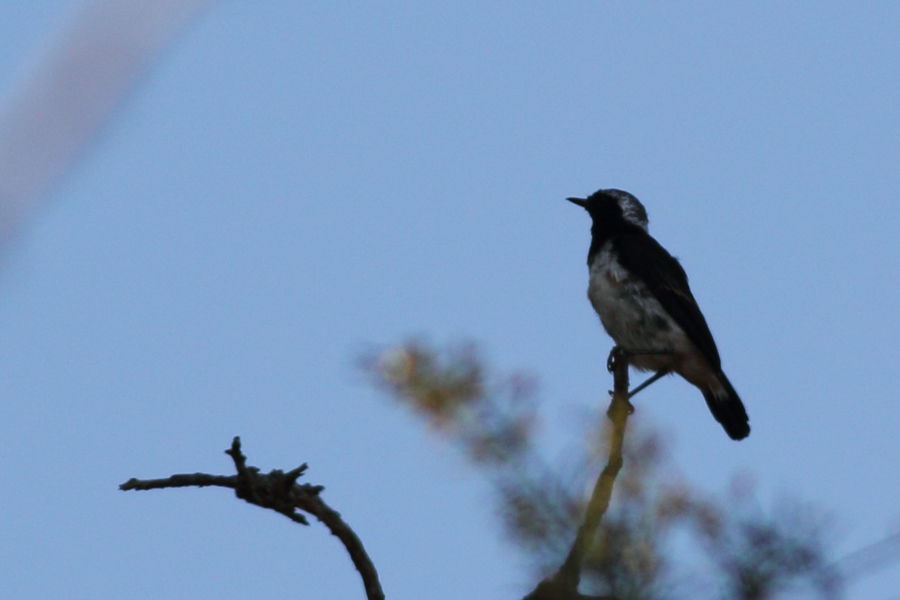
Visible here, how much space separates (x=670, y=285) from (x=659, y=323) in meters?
0.29

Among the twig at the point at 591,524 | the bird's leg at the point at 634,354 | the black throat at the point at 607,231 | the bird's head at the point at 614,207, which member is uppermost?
the bird's head at the point at 614,207

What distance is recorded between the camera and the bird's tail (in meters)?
6.94

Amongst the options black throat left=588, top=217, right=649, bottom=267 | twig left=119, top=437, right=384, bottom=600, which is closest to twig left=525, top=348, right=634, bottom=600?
twig left=119, top=437, right=384, bottom=600

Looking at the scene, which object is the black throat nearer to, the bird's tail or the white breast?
the white breast

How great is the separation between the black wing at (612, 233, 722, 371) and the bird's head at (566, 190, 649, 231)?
0.77 metres

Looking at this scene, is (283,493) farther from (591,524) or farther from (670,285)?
(670,285)

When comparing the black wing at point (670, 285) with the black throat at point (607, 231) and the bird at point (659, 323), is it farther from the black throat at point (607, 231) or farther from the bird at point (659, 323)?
the black throat at point (607, 231)

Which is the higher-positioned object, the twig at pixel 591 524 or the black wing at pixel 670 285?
the black wing at pixel 670 285

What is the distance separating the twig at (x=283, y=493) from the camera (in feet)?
11.0

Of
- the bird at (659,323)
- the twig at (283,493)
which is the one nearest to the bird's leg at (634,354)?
the bird at (659,323)

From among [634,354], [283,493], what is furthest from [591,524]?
[634,354]

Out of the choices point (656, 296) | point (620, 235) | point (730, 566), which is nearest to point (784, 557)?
point (730, 566)

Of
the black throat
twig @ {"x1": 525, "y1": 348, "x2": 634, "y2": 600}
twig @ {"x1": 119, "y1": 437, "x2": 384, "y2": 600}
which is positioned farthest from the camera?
the black throat

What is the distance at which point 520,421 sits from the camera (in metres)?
3.01
